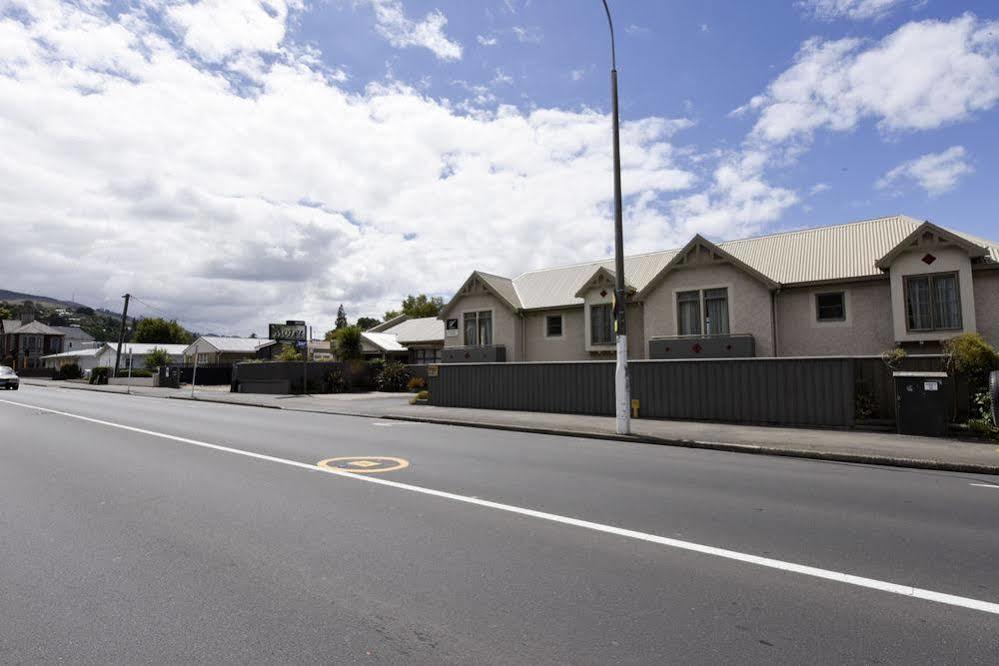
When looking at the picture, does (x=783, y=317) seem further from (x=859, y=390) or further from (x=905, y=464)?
(x=905, y=464)

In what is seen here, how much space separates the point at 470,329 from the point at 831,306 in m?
17.1

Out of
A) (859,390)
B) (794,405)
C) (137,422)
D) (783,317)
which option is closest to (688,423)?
(794,405)

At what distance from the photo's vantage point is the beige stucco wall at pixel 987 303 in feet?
58.6

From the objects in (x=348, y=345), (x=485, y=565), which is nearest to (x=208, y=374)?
(x=348, y=345)

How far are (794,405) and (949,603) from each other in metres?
12.2

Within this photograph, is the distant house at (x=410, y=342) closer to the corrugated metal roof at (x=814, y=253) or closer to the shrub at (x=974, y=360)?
the corrugated metal roof at (x=814, y=253)

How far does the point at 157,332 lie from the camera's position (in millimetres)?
109312

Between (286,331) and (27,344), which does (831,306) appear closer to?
(286,331)

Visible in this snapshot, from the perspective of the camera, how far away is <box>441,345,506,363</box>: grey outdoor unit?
29250 millimetres

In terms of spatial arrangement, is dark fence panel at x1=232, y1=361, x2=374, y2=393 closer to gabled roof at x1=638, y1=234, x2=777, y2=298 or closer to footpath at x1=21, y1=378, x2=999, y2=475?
footpath at x1=21, y1=378, x2=999, y2=475

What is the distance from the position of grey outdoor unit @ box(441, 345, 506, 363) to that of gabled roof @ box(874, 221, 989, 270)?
1655 centimetres

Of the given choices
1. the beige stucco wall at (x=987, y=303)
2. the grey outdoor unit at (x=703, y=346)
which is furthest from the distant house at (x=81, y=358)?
the beige stucco wall at (x=987, y=303)

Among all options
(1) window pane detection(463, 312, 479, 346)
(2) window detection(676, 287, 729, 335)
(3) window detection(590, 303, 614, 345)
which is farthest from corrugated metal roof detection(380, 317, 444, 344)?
(2) window detection(676, 287, 729, 335)

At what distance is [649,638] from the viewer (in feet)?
10.8
